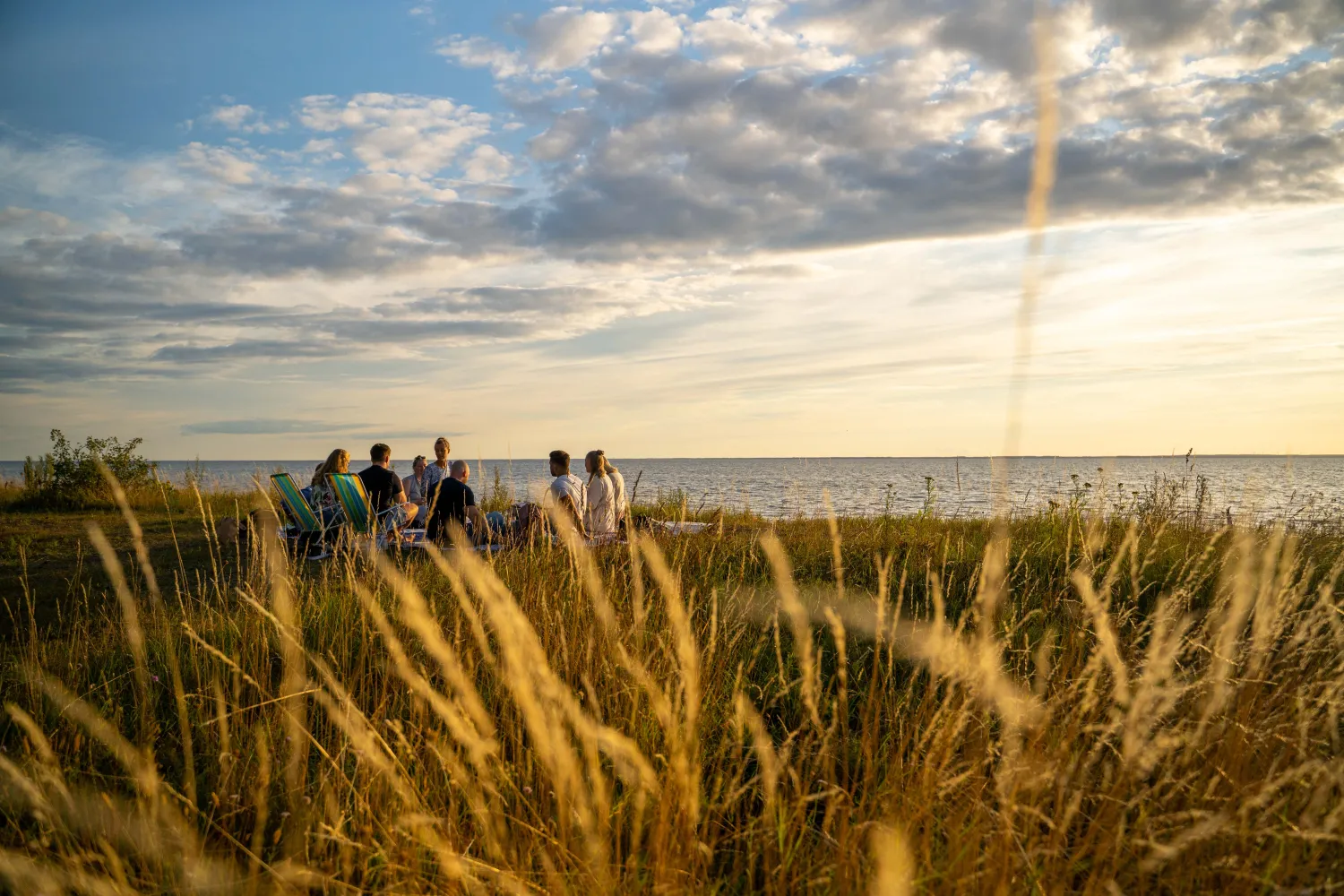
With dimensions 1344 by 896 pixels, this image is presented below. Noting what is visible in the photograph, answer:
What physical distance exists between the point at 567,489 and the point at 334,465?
257 centimetres

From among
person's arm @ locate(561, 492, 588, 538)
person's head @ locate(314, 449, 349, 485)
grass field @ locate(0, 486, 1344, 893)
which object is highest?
person's head @ locate(314, 449, 349, 485)

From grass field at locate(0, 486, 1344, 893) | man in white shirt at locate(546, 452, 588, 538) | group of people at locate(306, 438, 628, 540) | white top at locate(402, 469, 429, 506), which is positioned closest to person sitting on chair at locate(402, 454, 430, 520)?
white top at locate(402, 469, 429, 506)

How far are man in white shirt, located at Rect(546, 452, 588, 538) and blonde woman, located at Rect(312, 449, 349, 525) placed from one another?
2115 millimetres

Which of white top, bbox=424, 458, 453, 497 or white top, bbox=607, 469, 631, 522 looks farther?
white top, bbox=424, 458, 453, 497

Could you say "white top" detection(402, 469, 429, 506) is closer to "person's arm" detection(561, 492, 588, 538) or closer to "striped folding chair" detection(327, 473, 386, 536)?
"striped folding chair" detection(327, 473, 386, 536)

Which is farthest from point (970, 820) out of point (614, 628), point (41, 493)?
point (41, 493)

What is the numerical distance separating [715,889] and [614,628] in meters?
1.04

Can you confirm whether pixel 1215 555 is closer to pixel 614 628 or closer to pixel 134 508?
pixel 614 628

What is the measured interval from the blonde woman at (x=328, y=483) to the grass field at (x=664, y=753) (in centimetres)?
345

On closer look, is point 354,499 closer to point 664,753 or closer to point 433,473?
point 433,473

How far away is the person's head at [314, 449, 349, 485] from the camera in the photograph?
305 inches

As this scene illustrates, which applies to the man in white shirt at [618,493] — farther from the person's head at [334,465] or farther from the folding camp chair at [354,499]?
the person's head at [334,465]

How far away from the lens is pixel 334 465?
25.5ft

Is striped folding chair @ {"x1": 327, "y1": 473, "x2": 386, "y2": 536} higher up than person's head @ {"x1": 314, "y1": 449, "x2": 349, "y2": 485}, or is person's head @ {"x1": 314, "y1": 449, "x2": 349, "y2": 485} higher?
person's head @ {"x1": 314, "y1": 449, "x2": 349, "y2": 485}
